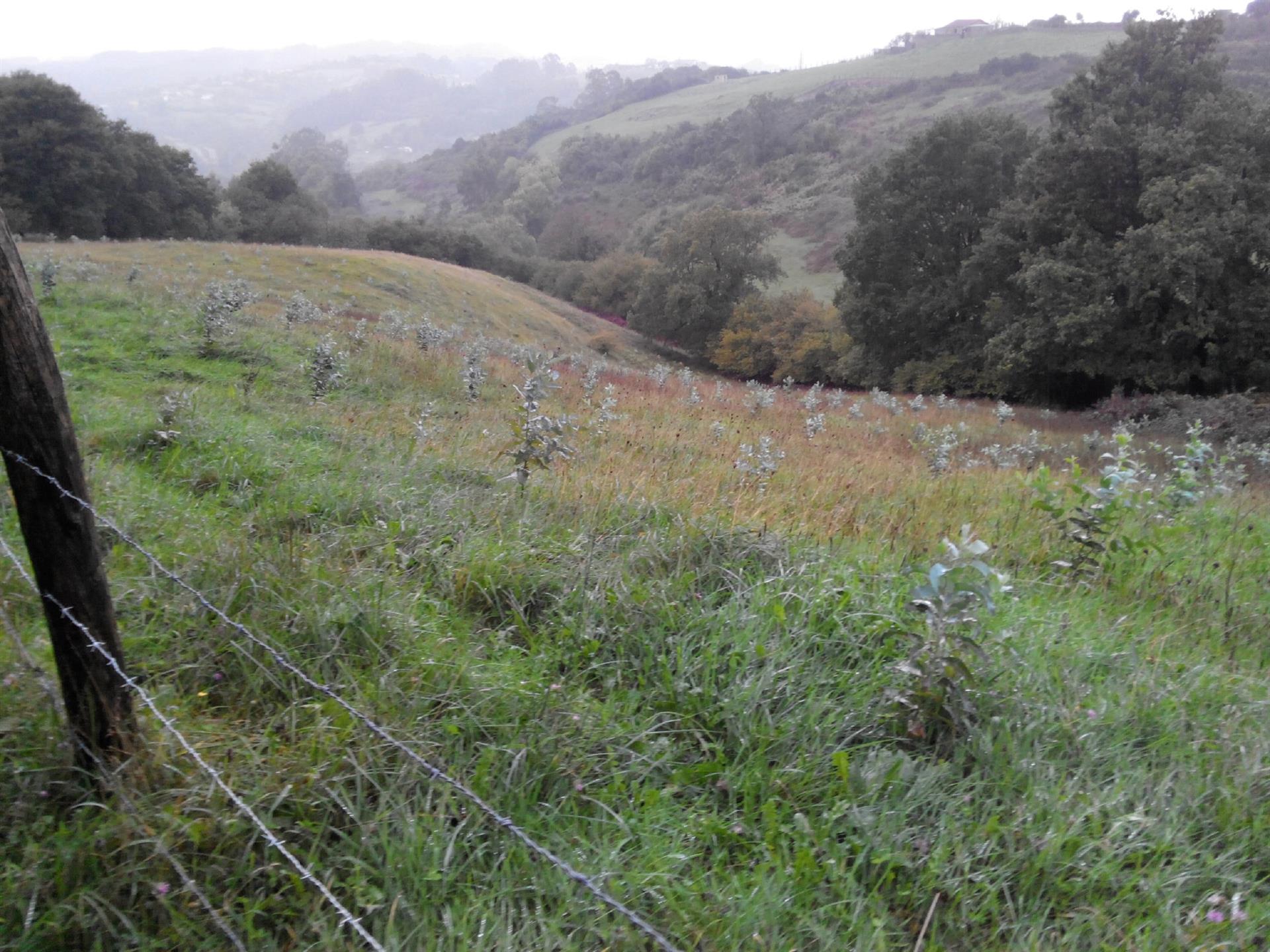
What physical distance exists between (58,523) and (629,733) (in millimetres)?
1939

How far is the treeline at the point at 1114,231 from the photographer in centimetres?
1970

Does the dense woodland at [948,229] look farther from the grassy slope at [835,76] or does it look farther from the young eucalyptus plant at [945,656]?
the young eucalyptus plant at [945,656]

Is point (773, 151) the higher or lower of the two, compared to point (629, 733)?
higher

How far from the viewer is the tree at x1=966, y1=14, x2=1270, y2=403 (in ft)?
64.0

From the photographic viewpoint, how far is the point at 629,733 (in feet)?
8.91

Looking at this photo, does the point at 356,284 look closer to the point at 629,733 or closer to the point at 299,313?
the point at 299,313

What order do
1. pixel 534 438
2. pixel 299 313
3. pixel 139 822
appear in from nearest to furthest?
pixel 139 822 → pixel 534 438 → pixel 299 313

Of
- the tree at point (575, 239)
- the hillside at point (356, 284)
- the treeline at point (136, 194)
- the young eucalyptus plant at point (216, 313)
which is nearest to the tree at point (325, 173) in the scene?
the tree at point (575, 239)

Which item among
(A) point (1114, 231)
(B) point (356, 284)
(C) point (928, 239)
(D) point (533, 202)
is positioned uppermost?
(D) point (533, 202)

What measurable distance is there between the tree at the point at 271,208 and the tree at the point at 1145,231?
46.8 m

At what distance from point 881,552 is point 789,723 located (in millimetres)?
1817

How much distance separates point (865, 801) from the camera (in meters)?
2.43

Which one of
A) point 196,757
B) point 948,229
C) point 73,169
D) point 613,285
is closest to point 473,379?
point 196,757

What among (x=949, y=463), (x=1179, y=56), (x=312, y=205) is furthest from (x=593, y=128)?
(x=949, y=463)
